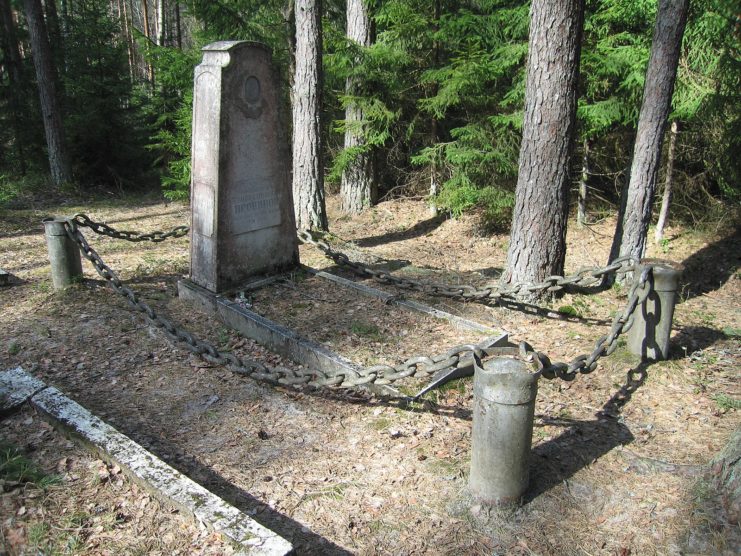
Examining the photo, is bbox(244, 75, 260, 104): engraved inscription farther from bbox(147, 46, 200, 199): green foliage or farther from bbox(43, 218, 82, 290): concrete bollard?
bbox(147, 46, 200, 199): green foliage

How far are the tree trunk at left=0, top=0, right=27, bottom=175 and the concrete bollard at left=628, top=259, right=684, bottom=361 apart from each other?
16.7 meters

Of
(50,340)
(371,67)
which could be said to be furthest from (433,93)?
(50,340)

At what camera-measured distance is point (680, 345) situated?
220 inches

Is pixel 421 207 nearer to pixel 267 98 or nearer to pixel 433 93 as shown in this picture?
pixel 433 93

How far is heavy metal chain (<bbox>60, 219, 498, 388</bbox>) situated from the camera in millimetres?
3797

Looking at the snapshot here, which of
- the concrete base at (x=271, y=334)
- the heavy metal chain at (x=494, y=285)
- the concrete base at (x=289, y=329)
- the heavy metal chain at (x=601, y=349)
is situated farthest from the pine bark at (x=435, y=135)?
the heavy metal chain at (x=601, y=349)

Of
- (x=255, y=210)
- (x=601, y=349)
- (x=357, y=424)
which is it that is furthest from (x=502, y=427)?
(x=255, y=210)

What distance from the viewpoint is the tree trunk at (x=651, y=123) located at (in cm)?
658

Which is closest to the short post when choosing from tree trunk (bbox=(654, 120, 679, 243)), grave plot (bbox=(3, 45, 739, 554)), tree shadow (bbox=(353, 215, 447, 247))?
grave plot (bbox=(3, 45, 739, 554))

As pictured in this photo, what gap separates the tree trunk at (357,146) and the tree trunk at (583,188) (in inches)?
164

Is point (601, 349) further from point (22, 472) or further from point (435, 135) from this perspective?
point (435, 135)

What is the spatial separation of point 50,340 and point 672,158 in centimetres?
905

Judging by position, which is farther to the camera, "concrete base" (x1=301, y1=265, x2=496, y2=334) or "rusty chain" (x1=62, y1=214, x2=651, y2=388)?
"concrete base" (x1=301, y1=265, x2=496, y2=334)

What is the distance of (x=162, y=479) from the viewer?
10.8 feet
